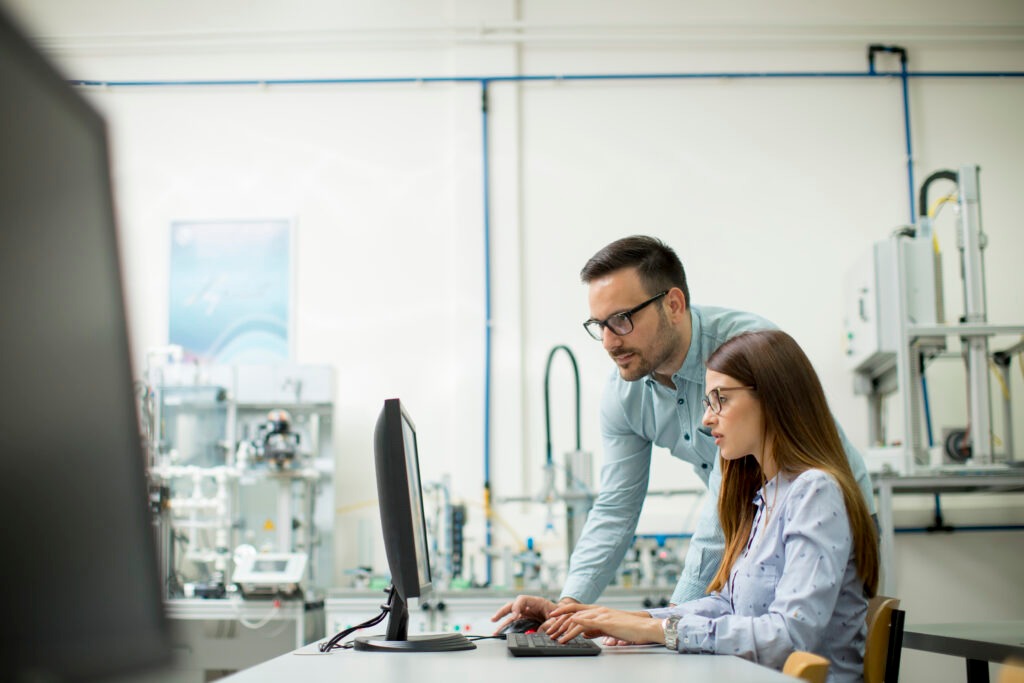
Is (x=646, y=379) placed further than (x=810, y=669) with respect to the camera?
Yes

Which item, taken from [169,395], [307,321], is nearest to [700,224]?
[307,321]

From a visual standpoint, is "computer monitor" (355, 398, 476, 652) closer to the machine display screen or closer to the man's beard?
the man's beard

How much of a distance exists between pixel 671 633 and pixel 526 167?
3313 mm

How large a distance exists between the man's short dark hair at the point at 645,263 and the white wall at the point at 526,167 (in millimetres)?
2279

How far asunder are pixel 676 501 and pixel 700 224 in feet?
4.17

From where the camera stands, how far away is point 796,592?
1.43 metres

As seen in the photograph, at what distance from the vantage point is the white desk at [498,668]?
1.13 m

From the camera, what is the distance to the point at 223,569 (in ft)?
12.8

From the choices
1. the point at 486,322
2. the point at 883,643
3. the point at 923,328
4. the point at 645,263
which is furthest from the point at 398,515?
the point at 486,322

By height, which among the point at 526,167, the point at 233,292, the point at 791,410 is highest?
the point at 526,167

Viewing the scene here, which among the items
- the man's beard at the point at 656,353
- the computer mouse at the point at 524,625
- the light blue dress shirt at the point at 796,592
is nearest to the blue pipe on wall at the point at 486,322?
the man's beard at the point at 656,353

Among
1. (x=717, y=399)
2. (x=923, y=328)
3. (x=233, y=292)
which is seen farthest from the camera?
(x=233, y=292)

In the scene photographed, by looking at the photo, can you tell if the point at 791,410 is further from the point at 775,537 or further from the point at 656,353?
the point at 656,353

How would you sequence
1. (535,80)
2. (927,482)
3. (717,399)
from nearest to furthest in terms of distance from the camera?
1. (717,399)
2. (927,482)
3. (535,80)
